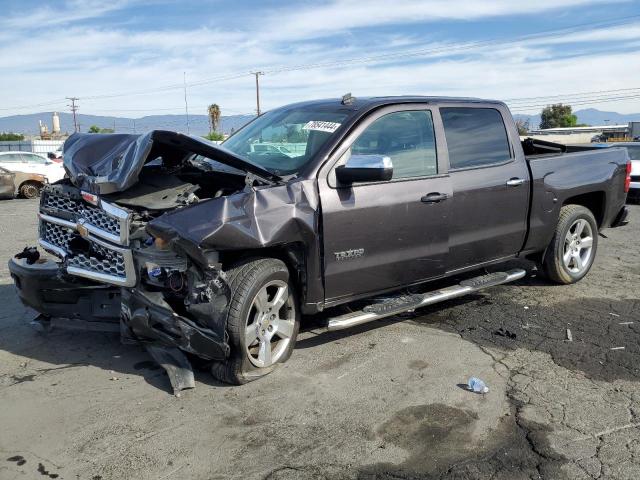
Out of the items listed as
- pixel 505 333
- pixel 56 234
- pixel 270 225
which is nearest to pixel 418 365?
pixel 505 333

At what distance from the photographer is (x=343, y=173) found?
168 inches

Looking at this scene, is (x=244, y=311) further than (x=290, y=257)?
No

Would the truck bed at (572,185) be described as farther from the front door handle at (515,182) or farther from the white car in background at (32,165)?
the white car in background at (32,165)

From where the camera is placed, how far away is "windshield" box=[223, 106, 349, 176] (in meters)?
4.56

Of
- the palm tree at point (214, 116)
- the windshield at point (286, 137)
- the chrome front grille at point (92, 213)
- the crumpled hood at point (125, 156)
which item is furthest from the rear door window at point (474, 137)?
the palm tree at point (214, 116)

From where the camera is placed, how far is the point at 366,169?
414 cm

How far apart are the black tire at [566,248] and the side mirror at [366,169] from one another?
302 centimetres

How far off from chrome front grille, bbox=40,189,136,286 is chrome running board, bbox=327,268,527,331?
152cm

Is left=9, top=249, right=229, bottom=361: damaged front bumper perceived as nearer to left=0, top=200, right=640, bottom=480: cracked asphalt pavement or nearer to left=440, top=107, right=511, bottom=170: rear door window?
left=0, top=200, right=640, bottom=480: cracked asphalt pavement

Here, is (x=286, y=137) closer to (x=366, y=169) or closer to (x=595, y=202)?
Answer: (x=366, y=169)

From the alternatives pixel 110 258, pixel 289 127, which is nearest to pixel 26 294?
pixel 110 258

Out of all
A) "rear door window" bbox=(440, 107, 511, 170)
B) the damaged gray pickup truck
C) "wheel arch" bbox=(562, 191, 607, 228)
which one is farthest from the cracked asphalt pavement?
"wheel arch" bbox=(562, 191, 607, 228)

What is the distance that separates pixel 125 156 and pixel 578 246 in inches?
201

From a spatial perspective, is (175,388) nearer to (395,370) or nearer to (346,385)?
(346,385)
